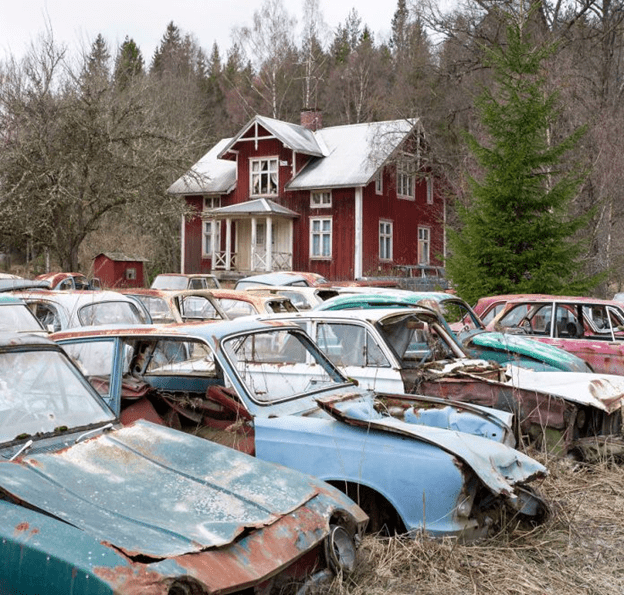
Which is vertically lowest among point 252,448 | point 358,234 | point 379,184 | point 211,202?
point 252,448

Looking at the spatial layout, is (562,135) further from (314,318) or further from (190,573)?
(190,573)

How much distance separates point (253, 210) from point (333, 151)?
16.6 feet

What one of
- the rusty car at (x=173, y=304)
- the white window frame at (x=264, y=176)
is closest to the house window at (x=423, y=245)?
the white window frame at (x=264, y=176)

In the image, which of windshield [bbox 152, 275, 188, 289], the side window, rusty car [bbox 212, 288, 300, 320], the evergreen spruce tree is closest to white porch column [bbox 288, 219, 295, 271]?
windshield [bbox 152, 275, 188, 289]

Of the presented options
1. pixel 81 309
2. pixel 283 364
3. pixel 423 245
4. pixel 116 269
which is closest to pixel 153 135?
pixel 116 269

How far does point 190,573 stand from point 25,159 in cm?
2558

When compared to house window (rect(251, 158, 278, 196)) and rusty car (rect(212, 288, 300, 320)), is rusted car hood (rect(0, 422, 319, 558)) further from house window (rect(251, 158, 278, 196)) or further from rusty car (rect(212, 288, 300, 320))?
house window (rect(251, 158, 278, 196))

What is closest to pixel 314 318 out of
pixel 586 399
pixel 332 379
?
pixel 332 379

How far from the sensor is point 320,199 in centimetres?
3441

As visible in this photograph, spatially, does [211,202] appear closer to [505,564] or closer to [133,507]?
[505,564]

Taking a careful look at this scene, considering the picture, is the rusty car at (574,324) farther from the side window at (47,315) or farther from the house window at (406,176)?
the house window at (406,176)

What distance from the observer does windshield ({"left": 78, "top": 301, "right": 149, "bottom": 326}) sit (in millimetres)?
10289

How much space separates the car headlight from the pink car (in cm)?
729

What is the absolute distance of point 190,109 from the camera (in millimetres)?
56344
